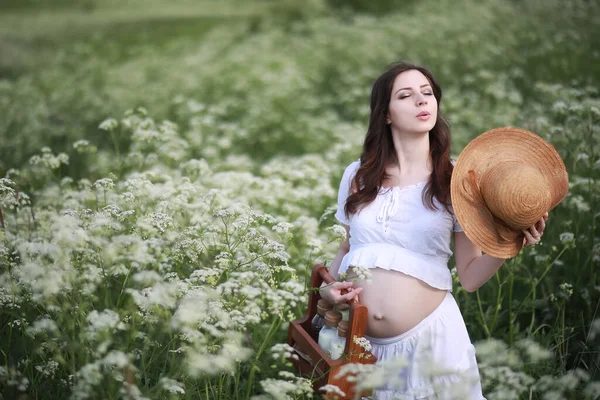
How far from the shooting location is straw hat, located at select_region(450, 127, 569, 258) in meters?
2.38

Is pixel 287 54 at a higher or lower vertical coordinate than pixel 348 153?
higher

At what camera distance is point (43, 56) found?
13.0 metres

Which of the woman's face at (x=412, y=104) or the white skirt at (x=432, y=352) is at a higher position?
the woman's face at (x=412, y=104)

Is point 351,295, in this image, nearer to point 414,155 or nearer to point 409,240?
point 409,240

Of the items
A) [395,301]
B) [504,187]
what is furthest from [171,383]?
[504,187]

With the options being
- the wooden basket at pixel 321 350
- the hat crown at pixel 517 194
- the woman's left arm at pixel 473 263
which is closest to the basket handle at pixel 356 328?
the wooden basket at pixel 321 350

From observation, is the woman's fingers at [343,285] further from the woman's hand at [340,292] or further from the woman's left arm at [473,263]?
the woman's left arm at [473,263]

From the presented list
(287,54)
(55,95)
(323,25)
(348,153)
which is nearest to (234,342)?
(348,153)

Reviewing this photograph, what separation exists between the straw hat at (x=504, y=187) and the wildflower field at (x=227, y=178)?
1.78 ft

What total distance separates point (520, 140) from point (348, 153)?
3204 mm

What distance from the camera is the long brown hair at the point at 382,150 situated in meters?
2.82

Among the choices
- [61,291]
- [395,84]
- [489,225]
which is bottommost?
[61,291]

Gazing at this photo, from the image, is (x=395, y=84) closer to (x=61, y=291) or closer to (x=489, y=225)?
(x=489, y=225)

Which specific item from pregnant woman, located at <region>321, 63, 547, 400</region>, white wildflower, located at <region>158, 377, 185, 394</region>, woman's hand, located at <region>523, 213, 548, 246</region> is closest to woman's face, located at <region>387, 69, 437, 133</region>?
pregnant woman, located at <region>321, 63, 547, 400</region>
